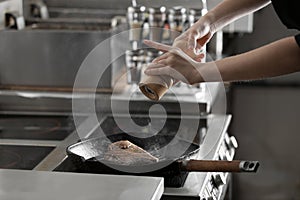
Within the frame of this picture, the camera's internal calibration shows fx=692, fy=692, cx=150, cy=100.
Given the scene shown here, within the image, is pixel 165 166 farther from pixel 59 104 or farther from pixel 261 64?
pixel 59 104

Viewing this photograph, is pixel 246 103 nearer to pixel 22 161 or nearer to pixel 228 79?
pixel 22 161

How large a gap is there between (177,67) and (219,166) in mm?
253

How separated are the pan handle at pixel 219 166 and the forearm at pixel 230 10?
31cm

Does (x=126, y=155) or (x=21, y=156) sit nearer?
(x=126, y=155)

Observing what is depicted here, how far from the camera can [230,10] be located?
1523 millimetres

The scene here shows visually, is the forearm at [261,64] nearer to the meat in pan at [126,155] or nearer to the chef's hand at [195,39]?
the chef's hand at [195,39]

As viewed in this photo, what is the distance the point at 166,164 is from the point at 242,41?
1444 millimetres

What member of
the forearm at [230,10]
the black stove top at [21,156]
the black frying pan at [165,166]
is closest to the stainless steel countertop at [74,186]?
the black frying pan at [165,166]

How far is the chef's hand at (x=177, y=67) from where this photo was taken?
1.33 meters

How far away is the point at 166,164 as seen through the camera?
150cm

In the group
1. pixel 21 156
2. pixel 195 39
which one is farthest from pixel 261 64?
pixel 21 156

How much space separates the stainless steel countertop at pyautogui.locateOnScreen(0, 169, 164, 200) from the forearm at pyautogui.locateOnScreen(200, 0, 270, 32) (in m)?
0.41

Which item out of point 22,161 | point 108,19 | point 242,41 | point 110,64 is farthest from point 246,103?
point 22,161

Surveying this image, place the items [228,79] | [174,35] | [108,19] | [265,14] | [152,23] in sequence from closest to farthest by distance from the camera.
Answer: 1. [228,79]
2. [174,35]
3. [152,23]
4. [108,19]
5. [265,14]
